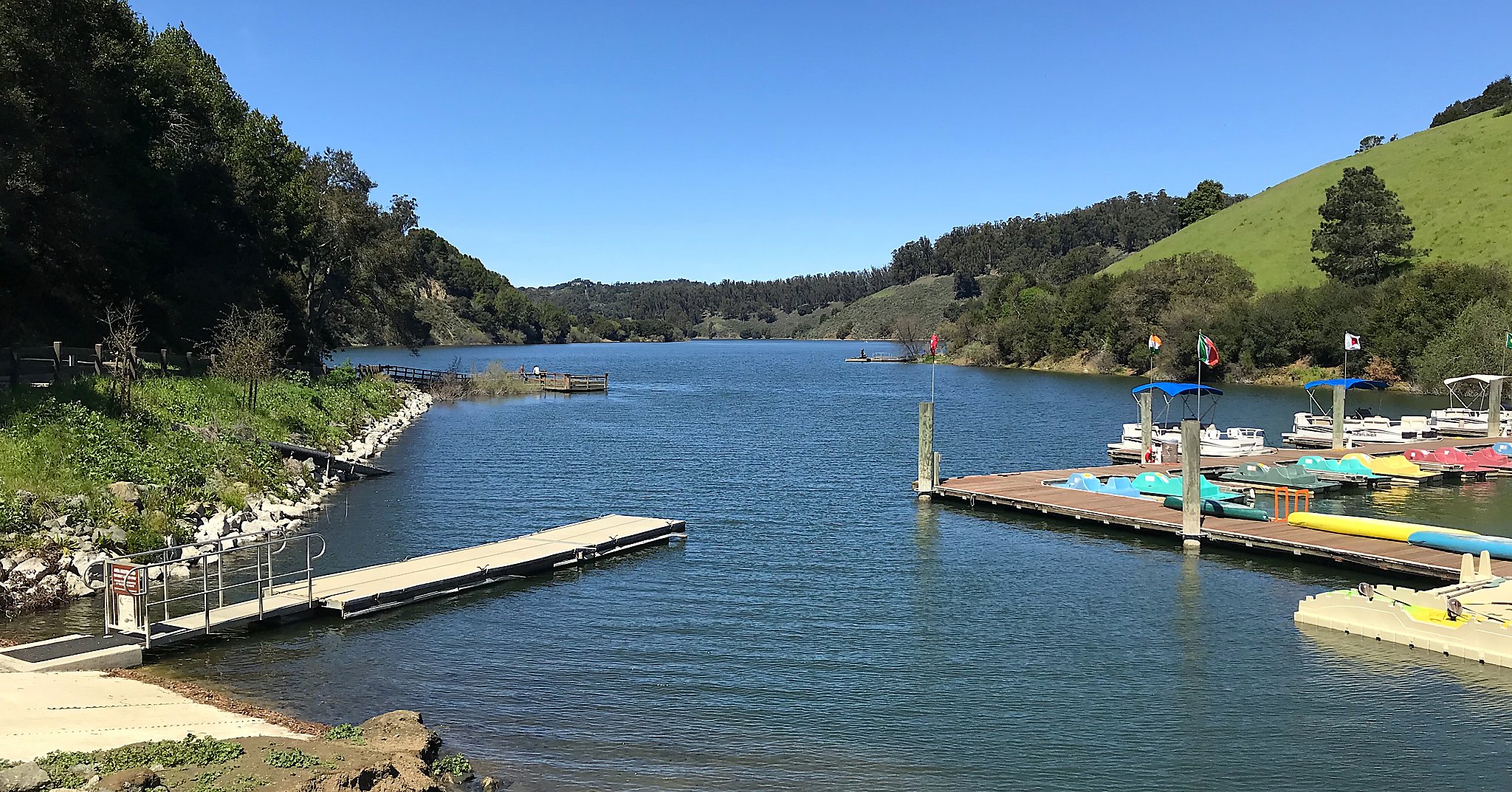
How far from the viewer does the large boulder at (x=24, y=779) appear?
11.5 m

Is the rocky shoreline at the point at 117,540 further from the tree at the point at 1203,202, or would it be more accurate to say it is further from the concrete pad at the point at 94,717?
the tree at the point at 1203,202

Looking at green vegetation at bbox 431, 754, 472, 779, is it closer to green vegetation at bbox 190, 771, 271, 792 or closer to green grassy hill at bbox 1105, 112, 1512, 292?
green vegetation at bbox 190, 771, 271, 792

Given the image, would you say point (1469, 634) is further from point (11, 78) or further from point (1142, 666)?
point (11, 78)

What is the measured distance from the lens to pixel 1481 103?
16588 centimetres

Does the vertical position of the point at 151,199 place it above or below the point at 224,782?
above

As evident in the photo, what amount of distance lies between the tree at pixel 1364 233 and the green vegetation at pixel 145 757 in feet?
413

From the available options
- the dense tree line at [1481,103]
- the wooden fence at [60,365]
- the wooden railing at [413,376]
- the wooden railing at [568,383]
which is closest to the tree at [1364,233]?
the dense tree line at [1481,103]

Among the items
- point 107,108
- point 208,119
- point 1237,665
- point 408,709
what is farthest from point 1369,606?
point 208,119

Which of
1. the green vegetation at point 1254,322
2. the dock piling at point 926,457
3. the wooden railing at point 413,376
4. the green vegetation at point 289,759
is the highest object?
the green vegetation at point 1254,322

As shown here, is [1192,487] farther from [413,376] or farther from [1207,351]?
[413,376]

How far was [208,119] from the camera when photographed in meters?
59.8

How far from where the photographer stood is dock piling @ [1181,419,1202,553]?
100ft

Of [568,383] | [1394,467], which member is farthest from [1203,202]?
[1394,467]

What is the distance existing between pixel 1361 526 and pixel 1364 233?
4061 inches
